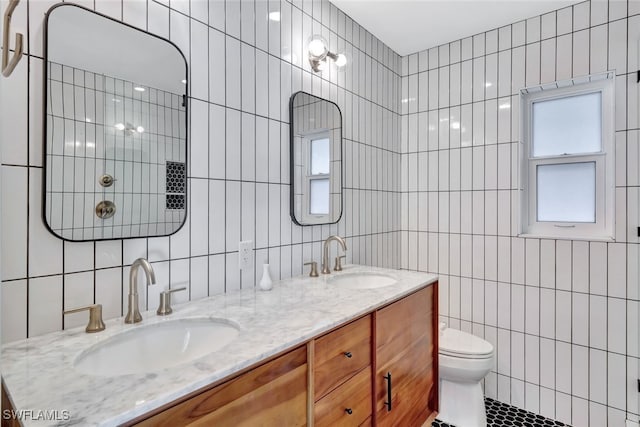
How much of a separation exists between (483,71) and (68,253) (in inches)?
102

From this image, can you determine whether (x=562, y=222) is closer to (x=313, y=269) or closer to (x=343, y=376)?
(x=313, y=269)

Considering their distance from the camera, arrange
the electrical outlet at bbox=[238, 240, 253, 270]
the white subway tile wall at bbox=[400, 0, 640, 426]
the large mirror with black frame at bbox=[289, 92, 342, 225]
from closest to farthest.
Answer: the electrical outlet at bbox=[238, 240, 253, 270], the large mirror with black frame at bbox=[289, 92, 342, 225], the white subway tile wall at bbox=[400, 0, 640, 426]

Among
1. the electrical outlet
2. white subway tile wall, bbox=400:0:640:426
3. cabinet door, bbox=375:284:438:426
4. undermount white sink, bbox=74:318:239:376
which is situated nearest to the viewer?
undermount white sink, bbox=74:318:239:376

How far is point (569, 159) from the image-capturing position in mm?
2160

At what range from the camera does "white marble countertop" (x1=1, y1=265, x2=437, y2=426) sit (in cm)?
63

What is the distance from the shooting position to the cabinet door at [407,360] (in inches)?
54.6

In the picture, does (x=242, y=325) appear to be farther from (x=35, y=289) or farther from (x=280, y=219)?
(x=280, y=219)

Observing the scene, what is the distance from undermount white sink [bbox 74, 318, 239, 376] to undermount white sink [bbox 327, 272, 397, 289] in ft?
2.84

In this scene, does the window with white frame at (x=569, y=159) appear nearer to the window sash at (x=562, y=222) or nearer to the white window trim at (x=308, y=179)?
the window sash at (x=562, y=222)

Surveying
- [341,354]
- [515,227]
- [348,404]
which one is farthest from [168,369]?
[515,227]

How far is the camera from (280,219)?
172 centimetres

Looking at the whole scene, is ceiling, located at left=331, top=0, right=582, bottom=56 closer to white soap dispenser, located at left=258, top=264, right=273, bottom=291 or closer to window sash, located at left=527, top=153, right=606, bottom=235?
window sash, located at left=527, top=153, right=606, bottom=235

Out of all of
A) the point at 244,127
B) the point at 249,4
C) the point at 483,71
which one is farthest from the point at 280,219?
the point at 483,71

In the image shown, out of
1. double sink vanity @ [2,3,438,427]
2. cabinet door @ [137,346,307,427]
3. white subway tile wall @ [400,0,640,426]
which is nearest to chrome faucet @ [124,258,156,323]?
double sink vanity @ [2,3,438,427]
